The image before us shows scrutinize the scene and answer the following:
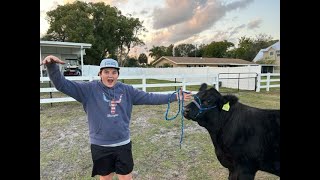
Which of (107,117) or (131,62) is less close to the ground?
(131,62)

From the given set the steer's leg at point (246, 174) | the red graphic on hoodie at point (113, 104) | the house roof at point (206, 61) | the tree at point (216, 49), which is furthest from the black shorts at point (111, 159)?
the house roof at point (206, 61)

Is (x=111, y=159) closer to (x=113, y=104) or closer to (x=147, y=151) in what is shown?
(x=113, y=104)

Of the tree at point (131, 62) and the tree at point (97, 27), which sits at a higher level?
the tree at point (97, 27)

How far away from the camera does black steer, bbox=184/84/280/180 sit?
227cm

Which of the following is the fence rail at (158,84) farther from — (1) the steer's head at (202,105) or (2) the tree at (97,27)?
(2) the tree at (97,27)

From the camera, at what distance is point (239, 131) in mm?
2406

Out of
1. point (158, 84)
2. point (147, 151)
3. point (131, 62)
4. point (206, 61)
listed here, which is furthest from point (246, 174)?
point (131, 62)

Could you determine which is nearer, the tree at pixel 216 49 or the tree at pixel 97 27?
the tree at pixel 97 27

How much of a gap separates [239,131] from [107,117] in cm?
125

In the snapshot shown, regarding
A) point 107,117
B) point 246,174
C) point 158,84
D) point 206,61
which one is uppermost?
point 206,61

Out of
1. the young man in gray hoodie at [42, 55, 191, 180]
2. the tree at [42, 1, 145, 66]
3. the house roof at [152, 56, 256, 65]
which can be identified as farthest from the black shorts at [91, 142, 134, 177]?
the house roof at [152, 56, 256, 65]

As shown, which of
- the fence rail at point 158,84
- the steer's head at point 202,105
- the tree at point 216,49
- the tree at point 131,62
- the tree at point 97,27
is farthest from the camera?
the tree at point 131,62

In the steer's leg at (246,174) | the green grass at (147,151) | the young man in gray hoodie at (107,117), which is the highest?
the young man in gray hoodie at (107,117)

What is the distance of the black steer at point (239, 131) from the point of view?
227 cm
